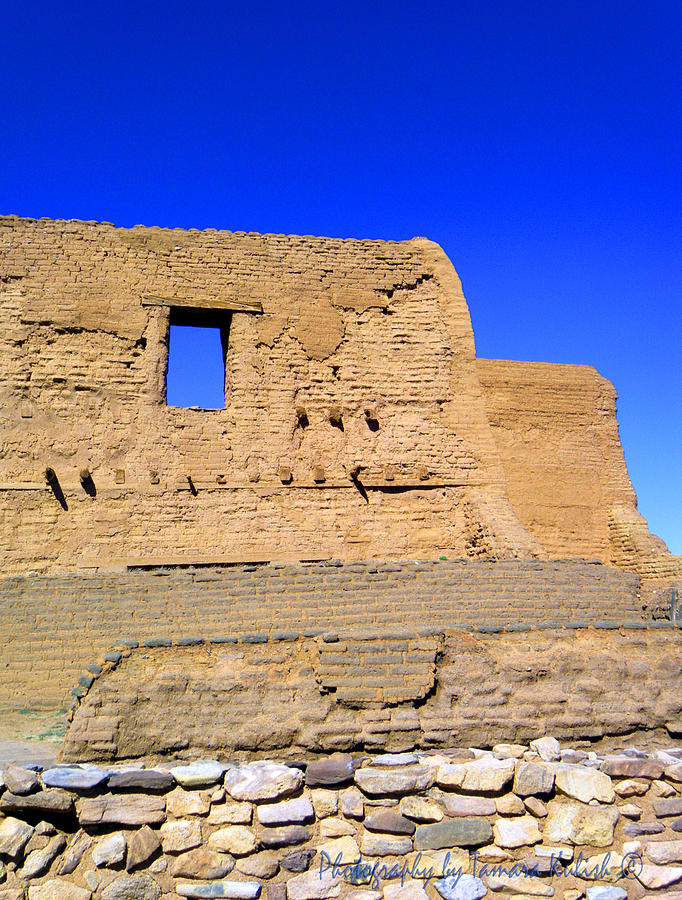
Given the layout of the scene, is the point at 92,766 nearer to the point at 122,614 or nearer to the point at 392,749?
the point at 392,749

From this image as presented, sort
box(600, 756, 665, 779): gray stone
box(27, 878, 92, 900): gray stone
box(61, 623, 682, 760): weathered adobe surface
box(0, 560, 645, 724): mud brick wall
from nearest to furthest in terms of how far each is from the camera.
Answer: box(27, 878, 92, 900): gray stone
box(600, 756, 665, 779): gray stone
box(61, 623, 682, 760): weathered adobe surface
box(0, 560, 645, 724): mud brick wall

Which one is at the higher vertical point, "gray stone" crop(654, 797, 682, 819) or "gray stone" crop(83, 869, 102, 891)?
"gray stone" crop(654, 797, 682, 819)

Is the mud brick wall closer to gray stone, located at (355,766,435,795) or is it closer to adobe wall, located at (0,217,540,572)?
adobe wall, located at (0,217,540,572)

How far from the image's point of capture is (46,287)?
446 inches

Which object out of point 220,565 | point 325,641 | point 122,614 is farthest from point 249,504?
point 325,641

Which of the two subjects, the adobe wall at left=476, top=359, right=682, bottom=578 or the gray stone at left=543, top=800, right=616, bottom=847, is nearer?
the gray stone at left=543, top=800, right=616, bottom=847

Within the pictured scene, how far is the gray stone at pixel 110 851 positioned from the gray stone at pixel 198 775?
364 mm

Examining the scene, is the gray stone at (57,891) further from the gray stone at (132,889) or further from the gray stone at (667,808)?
the gray stone at (667,808)

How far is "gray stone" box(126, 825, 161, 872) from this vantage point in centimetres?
373

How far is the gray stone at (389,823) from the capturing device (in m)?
3.89

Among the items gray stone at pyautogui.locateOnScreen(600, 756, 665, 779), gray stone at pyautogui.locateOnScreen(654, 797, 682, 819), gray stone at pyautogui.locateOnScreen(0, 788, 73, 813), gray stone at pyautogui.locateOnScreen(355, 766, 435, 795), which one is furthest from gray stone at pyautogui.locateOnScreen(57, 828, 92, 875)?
gray stone at pyautogui.locateOnScreen(654, 797, 682, 819)

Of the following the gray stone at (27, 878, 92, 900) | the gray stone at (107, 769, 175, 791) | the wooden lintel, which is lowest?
the gray stone at (27, 878, 92, 900)

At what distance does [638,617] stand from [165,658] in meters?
5.51

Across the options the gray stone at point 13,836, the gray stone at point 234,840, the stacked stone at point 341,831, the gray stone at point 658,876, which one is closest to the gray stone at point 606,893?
the stacked stone at point 341,831
